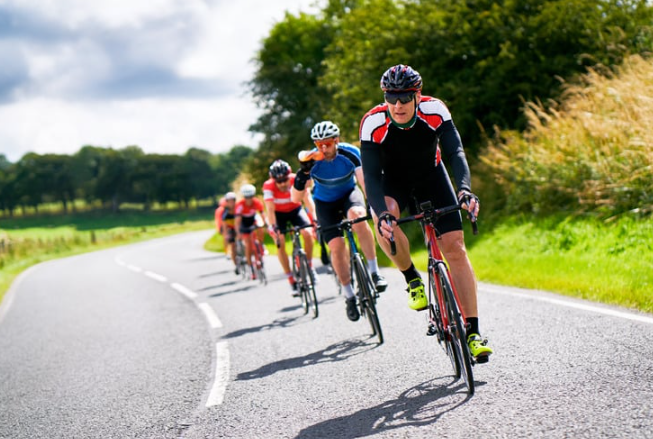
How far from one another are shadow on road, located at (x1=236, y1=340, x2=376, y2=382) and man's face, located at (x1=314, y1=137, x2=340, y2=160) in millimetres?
1986

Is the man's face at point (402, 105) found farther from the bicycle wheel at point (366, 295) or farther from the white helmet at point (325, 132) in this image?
the bicycle wheel at point (366, 295)

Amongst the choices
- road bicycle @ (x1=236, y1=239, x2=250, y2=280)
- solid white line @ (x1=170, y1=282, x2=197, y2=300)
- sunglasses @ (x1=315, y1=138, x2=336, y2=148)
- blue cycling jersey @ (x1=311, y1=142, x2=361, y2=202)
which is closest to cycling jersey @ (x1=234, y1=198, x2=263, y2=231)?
road bicycle @ (x1=236, y1=239, x2=250, y2=280)

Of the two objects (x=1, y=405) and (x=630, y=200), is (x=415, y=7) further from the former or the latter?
(x=1, y=405)

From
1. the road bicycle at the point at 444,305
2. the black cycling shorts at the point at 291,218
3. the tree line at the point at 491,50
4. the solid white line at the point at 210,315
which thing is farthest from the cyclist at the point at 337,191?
the tree line at the point at 491,50

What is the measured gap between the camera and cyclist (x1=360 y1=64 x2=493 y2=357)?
13.7ft

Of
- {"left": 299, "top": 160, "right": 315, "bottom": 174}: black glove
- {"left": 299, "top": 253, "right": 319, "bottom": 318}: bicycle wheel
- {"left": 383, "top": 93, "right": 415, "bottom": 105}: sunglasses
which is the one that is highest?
{"left": 383, "top": 93, "right": 415, "bottom": 105}: sunglasses

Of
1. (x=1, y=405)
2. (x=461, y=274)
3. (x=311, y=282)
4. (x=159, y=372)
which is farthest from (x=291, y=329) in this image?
(x=461, y=274)

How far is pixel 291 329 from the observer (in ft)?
24.7

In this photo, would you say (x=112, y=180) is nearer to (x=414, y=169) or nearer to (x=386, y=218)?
(x=414, y=169)

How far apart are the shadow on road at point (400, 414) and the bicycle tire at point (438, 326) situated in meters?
0.17

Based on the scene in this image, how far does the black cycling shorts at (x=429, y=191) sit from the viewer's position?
183 inches

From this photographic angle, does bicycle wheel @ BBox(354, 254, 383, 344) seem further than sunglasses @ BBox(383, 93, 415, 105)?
Yes

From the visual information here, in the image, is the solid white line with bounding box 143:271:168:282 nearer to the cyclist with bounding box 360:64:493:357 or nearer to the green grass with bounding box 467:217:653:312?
the green grass with bounding box 467:217:653:312

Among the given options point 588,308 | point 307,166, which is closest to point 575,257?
point 588,308
